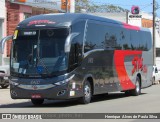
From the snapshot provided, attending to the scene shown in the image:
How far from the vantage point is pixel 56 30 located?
57.4 ft

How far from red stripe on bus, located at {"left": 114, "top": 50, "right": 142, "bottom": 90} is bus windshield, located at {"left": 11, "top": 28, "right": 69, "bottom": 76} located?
5.08 m

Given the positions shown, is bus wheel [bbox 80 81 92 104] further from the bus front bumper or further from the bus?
the bus front bumper

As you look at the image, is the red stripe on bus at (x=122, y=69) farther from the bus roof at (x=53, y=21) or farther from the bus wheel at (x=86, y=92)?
the bus roof at (x=53, y=21)

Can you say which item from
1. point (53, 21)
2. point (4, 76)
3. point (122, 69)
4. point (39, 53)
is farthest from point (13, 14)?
point (39, 53)

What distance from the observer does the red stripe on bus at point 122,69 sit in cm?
2201

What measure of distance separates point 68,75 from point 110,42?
15.3 feet

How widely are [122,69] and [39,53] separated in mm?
6575

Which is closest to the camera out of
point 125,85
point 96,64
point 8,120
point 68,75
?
point 8,120

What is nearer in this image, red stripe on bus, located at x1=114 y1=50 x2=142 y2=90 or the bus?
the bus

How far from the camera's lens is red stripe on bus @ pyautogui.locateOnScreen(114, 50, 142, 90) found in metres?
22.0

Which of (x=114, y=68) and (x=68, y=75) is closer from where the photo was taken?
(x=68, y=75)

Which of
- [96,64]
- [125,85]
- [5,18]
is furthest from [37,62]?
[5,18]

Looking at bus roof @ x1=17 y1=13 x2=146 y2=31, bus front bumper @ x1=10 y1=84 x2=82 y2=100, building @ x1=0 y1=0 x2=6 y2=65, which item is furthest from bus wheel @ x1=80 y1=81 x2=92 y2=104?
building @ x1=0 y1=0 x2=6 y2=65

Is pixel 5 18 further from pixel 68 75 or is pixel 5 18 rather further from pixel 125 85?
pixel 68 75
